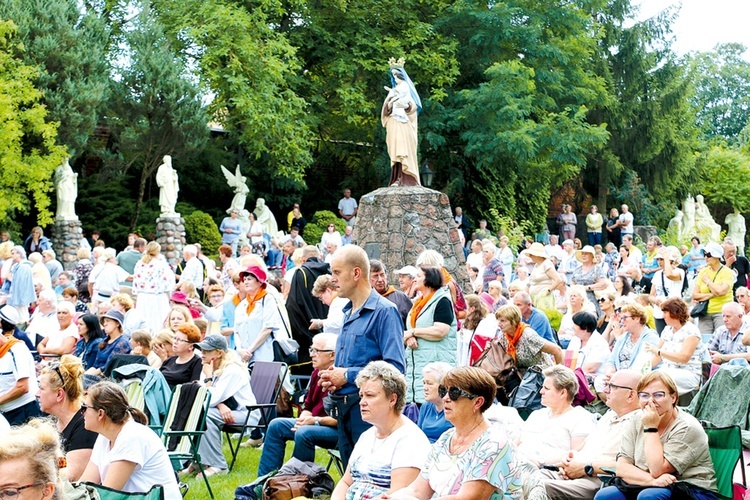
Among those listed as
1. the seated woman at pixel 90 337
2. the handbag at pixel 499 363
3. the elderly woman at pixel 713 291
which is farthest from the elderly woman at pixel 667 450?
the elderly woman at pixel 713 291

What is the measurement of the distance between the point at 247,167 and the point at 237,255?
476 cm

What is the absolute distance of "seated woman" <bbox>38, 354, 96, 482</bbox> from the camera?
6.26 metres

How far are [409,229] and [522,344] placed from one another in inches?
395

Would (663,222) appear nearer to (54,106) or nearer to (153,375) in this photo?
(54,106)

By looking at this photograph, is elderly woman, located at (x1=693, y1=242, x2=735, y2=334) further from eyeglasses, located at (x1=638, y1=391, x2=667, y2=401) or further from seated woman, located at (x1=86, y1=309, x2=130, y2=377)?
seated woman, located at (x1=86, y1=309, x2=130, y2=377)

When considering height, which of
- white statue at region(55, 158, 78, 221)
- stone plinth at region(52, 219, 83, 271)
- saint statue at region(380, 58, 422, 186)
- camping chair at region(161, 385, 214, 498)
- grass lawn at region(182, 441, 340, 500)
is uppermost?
saint statue at region(380, 58, 422, 186)

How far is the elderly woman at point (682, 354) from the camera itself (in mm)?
8375

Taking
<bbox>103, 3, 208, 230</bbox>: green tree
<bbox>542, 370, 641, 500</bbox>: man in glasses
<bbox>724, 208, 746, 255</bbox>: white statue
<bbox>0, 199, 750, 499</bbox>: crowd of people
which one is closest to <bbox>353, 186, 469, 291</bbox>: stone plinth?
<bbox>0, 199, 750, 499</bbox>: crowd of people

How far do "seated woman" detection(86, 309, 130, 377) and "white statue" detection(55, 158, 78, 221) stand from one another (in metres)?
15.8

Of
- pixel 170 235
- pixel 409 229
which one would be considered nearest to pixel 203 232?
pixel 170 235

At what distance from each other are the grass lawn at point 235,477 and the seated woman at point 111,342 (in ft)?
4.49

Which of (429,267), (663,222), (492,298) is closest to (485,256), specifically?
(492,298)

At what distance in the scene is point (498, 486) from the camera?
5223mm

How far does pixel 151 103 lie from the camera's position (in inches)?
1064
